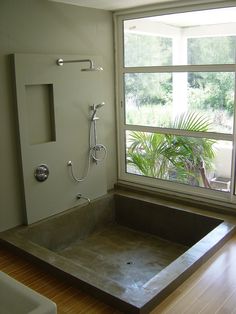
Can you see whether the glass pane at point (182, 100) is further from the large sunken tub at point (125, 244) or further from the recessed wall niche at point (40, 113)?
the recessed wall niche at point (40, 113)

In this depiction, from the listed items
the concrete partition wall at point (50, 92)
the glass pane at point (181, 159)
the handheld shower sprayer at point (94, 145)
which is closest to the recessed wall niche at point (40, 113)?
the concrete partition wall at point (50, 92)

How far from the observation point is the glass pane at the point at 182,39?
3.49 m

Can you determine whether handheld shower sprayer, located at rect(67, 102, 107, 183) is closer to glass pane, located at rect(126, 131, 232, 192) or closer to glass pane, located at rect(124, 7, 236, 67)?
glass pane, located at rect(126, 131, 232, 192)

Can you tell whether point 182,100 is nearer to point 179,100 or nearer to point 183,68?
point 179,100

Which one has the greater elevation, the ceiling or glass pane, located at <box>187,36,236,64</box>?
the ceiling

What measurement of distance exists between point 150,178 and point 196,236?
888mm

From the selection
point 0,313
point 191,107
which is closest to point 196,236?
point 191,107

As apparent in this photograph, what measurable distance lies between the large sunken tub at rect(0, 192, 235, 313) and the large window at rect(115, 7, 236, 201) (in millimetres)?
356

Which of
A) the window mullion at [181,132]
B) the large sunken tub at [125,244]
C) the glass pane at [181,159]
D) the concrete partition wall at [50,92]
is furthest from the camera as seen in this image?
the glass pane at [181,159]

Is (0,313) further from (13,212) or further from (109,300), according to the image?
(13,212)

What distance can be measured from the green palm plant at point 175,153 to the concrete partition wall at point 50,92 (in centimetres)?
43

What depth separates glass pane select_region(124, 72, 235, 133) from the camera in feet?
11.9

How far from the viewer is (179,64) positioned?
3848 mm

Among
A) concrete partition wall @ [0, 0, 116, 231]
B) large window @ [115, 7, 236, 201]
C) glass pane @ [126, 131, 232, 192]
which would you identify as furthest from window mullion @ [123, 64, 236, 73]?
glass pane @ [126, 131, 232, 192]
